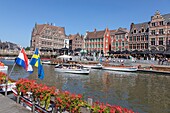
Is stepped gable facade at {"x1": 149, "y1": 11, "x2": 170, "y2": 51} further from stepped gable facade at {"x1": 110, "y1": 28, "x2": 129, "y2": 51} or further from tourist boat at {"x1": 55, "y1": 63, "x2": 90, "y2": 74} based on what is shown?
tourist boat at {"x1": 55, "y1": 63, "x2": 90, "y2": 74}

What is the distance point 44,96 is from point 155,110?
977 centimetres

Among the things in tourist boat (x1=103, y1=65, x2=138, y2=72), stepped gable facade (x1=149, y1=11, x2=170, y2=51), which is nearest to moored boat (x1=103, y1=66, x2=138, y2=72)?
tourist boat (x1=103, y1=65, x2=138, y2=72)

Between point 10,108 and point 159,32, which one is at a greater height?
point 159,32

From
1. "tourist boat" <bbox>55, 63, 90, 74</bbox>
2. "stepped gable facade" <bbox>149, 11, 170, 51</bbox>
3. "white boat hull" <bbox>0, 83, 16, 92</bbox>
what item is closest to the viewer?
"white boat hull" <bbox>0, 83, 16, 92</bbox>

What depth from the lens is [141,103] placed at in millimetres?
16172

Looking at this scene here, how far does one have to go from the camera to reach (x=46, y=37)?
325 feet

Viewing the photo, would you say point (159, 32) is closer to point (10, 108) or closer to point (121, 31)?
point (121, 31)

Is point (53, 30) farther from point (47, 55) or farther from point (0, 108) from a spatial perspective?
point (0, 108)

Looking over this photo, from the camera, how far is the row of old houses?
60.7 metres

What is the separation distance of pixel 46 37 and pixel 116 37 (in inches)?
1581

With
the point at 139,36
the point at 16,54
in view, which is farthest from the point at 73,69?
the point at 16,54

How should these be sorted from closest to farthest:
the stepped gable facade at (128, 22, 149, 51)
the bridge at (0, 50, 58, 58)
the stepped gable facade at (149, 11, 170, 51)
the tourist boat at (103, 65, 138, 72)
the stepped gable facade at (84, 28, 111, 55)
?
the tourist boat at (103, 65, 138, 72), the stepped gable facade at (149, 11, 170, 51), the stepped gable facade at (128, 22, 149, 51), the stepped gable facade at (84, 28, 111, 55), the bridge at (0, 50, 58, 58)

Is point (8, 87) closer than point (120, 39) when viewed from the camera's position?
Yes

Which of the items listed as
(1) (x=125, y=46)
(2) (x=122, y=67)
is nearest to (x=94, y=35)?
(1) (x=125, y=46)
